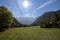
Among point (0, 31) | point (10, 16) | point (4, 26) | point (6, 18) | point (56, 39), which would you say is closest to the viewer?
point (56, 39)

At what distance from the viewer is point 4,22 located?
19.2 m

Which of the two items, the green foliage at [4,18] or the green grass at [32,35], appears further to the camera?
the green foliage at [4,18]

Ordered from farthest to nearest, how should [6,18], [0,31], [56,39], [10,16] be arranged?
1. [10,16]
2. [6,18]
3. [0,31]
4. [56,39]

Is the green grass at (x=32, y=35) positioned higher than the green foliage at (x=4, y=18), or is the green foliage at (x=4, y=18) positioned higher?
the green foliage at (x=4, y=18)

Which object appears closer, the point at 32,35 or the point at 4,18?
the point at 32,35

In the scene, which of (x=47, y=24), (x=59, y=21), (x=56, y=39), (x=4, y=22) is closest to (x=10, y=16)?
(x=4, y=22)

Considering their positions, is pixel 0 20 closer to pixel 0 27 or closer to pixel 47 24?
pixel 0 27

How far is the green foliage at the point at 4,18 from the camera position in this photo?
61.3 feet

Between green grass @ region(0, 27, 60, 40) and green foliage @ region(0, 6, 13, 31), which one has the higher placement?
green foliage @ region(0, 6, 13, 31)

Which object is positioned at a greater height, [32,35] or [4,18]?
[4,18]

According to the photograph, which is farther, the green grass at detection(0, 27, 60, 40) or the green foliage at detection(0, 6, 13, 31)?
the green foliage at detection(0, 6, 13, 31)

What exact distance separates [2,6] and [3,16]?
2943 millimetres

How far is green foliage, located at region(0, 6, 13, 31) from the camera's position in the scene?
61.3 ft

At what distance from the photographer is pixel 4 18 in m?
19.6
